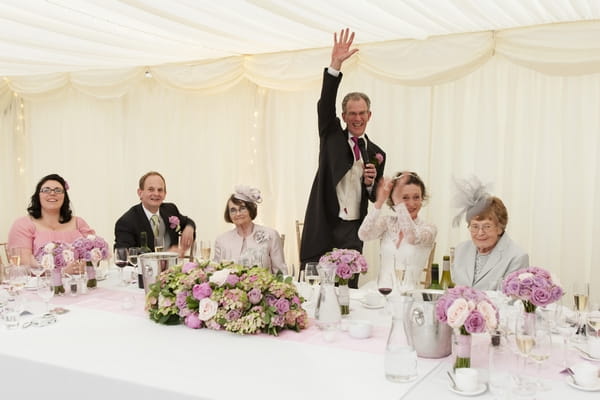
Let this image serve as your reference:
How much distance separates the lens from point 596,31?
3908 mm

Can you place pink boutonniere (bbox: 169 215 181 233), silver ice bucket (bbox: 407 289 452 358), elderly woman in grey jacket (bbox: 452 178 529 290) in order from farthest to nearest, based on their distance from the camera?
pink boutonniere (bbox: 169 215 181 233)
elderly woman in grey jacket (bbox: 452 178 529 290)
silver ice bucket (bbox: 407 289 452 358)

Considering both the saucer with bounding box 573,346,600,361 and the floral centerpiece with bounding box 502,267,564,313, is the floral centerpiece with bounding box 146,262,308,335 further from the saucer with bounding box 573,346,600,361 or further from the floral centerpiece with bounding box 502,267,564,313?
the saucer with bounding box 573,346,600,361

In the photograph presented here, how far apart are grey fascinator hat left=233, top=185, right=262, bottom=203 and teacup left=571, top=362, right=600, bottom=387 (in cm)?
247

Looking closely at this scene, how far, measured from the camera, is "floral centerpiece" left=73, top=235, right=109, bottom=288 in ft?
10.4

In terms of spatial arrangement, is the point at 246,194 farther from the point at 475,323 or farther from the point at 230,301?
the point at 475,323

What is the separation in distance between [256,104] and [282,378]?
14.2 feet

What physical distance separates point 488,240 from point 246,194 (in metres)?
1.59

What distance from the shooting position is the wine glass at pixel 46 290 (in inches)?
105

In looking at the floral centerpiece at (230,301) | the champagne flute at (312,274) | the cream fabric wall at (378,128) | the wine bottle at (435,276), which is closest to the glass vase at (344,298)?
the champagne flute at (312,274)

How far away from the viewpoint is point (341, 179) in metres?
4.28

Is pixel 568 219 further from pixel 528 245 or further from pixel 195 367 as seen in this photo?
pixel 195 367

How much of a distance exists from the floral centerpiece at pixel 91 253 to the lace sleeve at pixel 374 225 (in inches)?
65.1

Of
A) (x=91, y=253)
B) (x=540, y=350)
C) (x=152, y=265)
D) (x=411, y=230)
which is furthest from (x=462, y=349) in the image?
(x=91, y=253)

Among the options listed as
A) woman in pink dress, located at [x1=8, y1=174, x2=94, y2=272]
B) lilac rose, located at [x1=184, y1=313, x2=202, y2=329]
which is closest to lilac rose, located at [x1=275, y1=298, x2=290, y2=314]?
lilac rose, located at [x1=184, y1=313, x2=202, y2=329]
